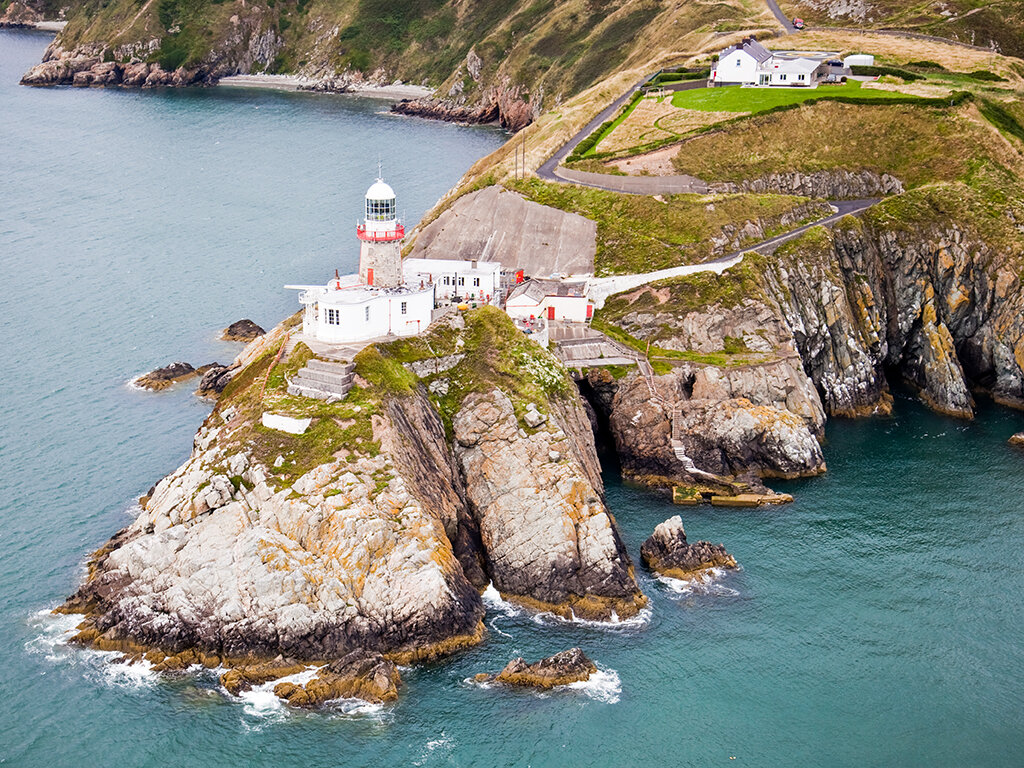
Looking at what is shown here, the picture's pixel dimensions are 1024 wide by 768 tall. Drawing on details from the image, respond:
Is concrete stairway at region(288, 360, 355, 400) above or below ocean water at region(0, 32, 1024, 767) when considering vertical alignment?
above

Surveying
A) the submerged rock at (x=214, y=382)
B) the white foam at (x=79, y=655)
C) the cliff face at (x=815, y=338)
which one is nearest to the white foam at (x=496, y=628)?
the white foam at (x=79, y=655)

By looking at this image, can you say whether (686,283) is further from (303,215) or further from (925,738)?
(303,215)

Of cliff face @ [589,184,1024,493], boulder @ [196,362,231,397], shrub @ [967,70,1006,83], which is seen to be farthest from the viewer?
shrub @ [967,70,1006,83]

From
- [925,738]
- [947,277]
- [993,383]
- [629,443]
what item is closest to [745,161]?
[947,277]

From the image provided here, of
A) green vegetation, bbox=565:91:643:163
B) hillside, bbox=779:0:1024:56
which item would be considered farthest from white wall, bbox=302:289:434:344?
hillside, bbox=779:0:1024:56

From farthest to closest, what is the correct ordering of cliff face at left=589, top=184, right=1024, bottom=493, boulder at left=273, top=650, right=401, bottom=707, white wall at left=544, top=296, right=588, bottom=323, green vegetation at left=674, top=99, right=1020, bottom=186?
green vegetation at left=674, top=99, right=1020, bottom=186
white wall at left=544, top=296, right=588, bottom=323
cliff face at left=589, top=184, right=1024, bottom=493
boulder at left=273, top=650, right=401, bottom=707

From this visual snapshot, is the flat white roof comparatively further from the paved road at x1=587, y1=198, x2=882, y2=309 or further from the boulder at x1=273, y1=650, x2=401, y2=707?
the boulder at x1=273, y1=650, x2=401, y2=707

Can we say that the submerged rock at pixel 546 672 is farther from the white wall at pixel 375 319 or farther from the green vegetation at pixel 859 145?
the green vegetation at pixel 859 145
